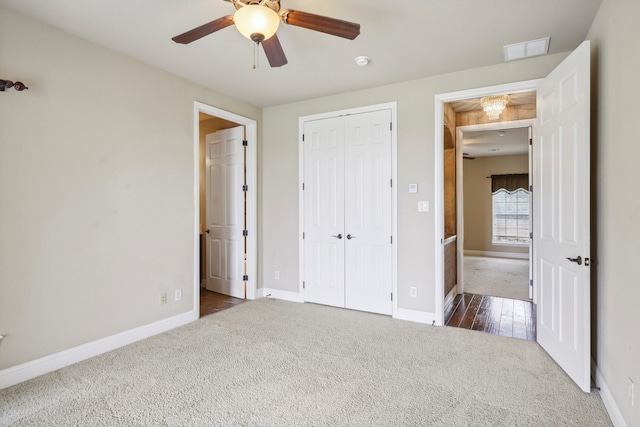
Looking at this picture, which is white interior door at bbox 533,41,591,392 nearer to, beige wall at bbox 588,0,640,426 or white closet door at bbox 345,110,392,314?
beige wall at bbox 588,0,640,426

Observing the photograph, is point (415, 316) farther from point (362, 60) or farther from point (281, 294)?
point (362, 60)

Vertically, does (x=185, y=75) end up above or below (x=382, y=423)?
above

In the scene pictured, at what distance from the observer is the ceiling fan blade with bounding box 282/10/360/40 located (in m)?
1.88

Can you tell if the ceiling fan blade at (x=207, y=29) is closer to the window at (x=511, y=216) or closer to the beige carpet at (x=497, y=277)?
the beige carpet at (x=497, y=277)

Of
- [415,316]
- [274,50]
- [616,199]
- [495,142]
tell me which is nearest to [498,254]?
[495,142]

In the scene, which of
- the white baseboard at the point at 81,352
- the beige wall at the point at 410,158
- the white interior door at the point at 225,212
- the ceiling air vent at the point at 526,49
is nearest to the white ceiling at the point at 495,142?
the beige wall at the point at 410,158

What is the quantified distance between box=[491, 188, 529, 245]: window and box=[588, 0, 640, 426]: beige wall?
663cm

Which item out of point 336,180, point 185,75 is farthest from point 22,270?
point 336,180

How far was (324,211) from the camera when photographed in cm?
423

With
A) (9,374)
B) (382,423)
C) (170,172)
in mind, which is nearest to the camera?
(382,423)

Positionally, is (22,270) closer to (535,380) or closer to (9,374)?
(9,374)

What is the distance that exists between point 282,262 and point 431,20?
3.25 meters

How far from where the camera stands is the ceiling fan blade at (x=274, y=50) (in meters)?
2.10

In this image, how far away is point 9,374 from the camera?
91.1 inches
